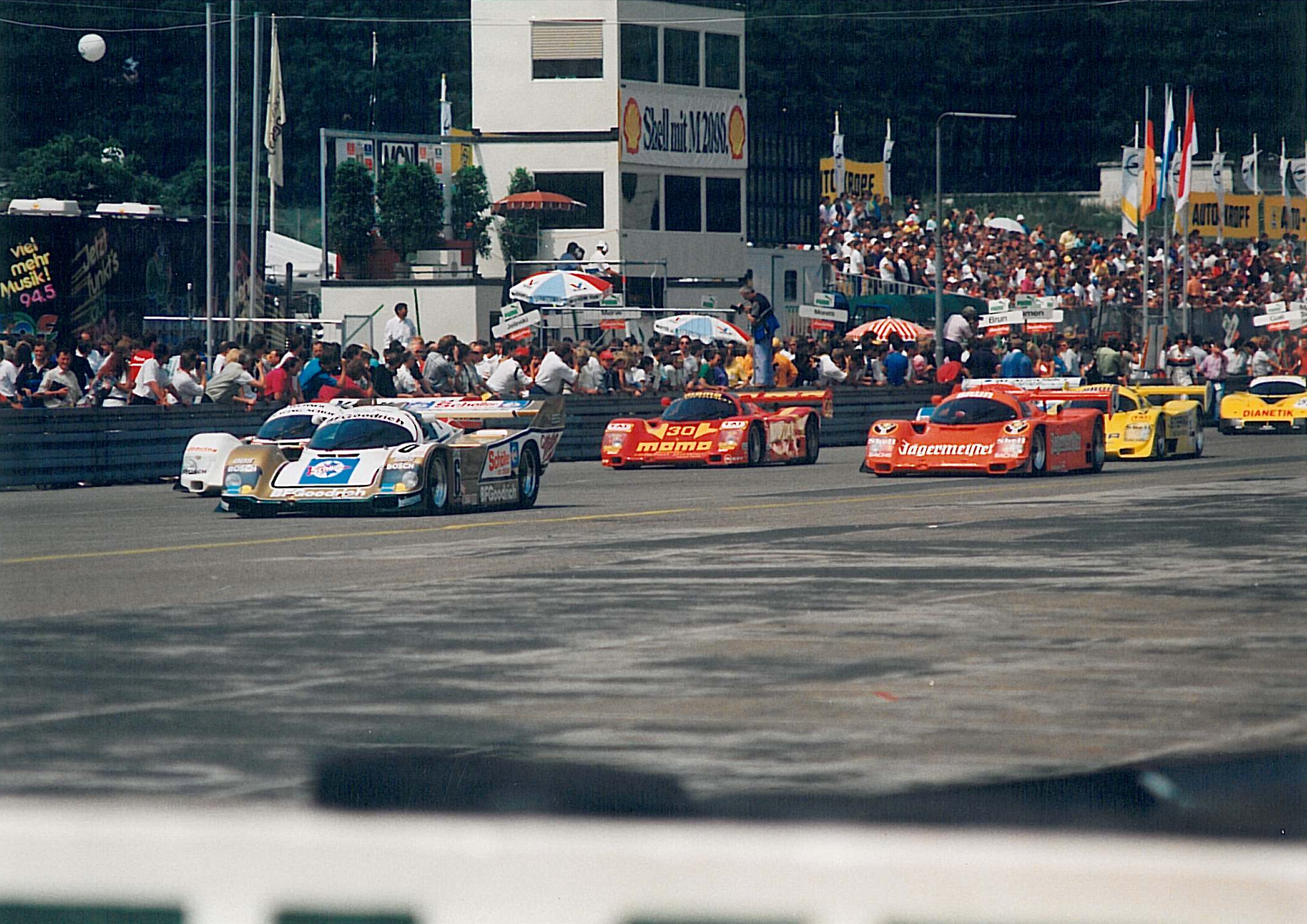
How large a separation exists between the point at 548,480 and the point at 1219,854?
941 inches

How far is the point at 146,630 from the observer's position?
1154cm

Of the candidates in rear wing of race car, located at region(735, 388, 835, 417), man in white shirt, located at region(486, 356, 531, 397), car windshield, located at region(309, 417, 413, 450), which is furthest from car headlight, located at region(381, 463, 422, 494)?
rear wing of race car, located at region(735, 388, 835, 417)

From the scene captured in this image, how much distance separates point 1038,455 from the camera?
2659 cm

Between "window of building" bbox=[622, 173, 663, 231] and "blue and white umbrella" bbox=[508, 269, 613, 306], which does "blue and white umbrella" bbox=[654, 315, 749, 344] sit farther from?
"window of building" bbox=[622, 173, 663, 231]

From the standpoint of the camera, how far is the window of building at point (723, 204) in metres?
56.9

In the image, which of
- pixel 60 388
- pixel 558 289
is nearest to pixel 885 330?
pixel 558 289

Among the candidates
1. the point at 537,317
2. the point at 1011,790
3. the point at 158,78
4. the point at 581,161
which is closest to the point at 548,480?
the point at 537,317

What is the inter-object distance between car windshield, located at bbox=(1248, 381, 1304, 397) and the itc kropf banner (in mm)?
18786

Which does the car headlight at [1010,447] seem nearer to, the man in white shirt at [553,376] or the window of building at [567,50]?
the man in white shirt at [553,376]

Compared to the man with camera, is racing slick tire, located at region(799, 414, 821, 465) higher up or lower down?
lower down

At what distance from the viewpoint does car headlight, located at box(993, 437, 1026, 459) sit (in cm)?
2617

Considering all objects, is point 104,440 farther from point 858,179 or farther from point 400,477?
point 858,179

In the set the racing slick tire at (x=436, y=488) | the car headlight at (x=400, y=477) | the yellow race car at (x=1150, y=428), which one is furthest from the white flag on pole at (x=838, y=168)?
the car headlight at (x=400, y=477)

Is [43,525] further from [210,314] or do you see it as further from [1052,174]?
[1052,174]
